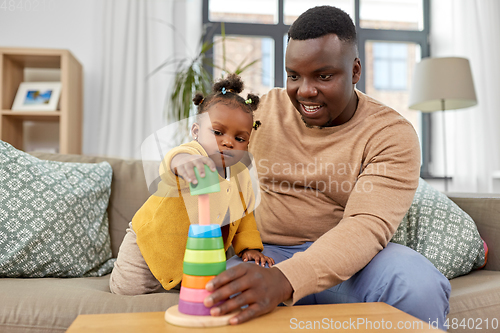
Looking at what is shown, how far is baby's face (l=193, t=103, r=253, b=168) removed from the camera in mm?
979

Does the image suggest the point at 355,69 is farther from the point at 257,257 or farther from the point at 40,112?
the point at 40,112

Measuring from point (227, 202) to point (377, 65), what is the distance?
320 cm

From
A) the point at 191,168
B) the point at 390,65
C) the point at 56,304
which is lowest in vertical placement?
the point at 56,304

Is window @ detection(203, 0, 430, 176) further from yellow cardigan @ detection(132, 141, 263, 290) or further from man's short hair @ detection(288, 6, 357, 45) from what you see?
yellow cardigan @ detection(132, 141, 263, 290)

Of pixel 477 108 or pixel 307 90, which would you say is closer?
pixel 307 90

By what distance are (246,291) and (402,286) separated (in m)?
0.38

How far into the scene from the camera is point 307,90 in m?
1.10

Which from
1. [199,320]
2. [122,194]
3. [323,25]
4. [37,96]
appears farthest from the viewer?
[37,96]

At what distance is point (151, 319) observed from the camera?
669 mm

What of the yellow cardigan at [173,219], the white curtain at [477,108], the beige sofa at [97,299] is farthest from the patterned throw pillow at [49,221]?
the white curtain at [477,108]

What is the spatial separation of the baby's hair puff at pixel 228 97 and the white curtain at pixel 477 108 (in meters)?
2.73

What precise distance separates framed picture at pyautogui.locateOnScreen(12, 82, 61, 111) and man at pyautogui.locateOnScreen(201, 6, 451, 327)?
171 cm

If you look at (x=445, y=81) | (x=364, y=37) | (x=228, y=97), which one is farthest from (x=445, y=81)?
(x=228, y=97)

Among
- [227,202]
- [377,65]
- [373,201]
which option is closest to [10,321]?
[227,202]
